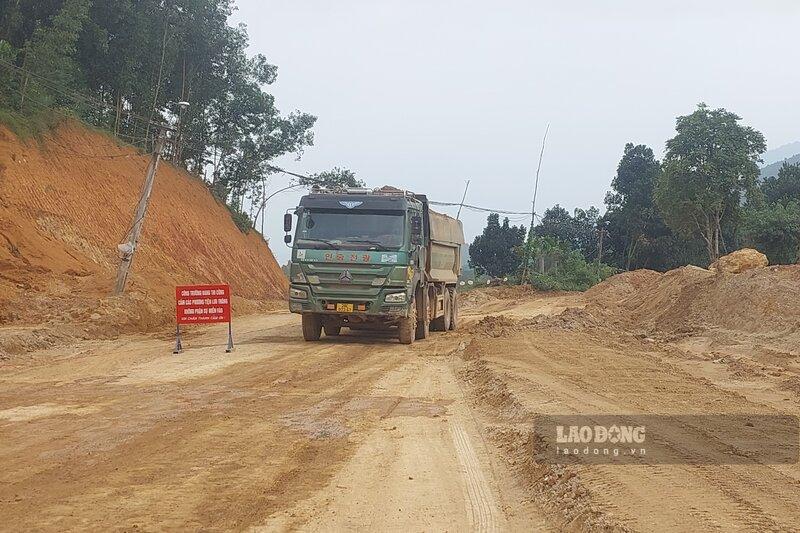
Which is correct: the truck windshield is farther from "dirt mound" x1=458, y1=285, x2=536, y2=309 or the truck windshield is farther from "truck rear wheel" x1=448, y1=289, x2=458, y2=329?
"dirt mound" x1=458, y1=285, x2=536, y2=309

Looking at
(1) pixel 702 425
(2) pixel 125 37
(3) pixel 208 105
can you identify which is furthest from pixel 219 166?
(1) pixel 702 425

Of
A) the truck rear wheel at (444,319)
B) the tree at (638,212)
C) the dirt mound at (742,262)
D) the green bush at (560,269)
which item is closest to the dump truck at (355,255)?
the truck rear wheel at (444,319)

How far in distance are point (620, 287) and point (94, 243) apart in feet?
87.4

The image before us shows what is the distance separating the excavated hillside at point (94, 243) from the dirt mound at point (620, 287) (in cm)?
1733

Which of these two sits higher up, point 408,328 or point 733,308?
point 733,308

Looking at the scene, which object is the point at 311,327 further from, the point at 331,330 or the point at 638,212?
the point at 638,212

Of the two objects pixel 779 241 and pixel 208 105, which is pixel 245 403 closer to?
pixel 208 105

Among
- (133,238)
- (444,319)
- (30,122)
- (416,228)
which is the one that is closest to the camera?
(416,228)

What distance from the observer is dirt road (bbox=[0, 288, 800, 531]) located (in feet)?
18.0

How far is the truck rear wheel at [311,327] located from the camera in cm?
1819

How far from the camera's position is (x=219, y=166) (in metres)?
→ 48.5

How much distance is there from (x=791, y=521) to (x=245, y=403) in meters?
6.84

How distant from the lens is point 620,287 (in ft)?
137

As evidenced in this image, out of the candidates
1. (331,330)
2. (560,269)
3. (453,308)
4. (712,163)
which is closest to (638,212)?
(560,269)
